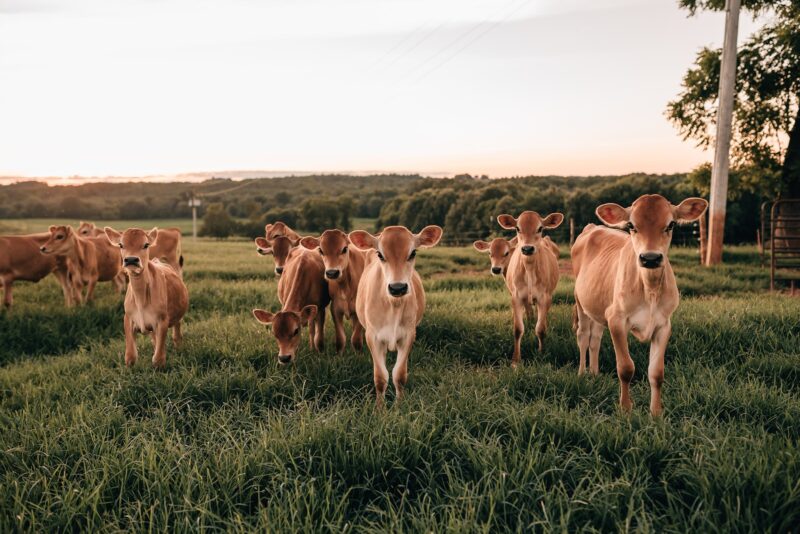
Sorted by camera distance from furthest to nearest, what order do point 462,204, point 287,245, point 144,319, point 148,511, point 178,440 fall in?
point 462,204, point 287,245, point 144,319, point 178,440, point 148,511

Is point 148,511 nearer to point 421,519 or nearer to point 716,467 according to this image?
point 421,519

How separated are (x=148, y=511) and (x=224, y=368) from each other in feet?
9.56

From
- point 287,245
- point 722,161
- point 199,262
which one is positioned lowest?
point 199,262

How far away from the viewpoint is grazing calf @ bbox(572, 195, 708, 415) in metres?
4.33

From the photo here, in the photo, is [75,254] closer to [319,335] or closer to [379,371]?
[319,335]

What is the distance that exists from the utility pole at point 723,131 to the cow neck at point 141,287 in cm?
1485

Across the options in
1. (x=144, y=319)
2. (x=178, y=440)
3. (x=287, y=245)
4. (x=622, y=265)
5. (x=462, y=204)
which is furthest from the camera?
(x=462, y=204)

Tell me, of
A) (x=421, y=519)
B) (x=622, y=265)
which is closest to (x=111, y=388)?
(x=421, y=519)

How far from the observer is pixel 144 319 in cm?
633

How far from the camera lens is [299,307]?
6660 millimetres

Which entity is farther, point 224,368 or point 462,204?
point 462,204

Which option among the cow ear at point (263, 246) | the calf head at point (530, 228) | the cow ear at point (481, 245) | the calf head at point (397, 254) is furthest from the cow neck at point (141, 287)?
the cow ear at point (481, 245)

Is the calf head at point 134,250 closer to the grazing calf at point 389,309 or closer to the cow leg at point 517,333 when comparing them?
the grazing calf at point 389,309

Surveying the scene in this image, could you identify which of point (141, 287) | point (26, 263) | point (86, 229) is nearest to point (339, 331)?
point (141, 287)
